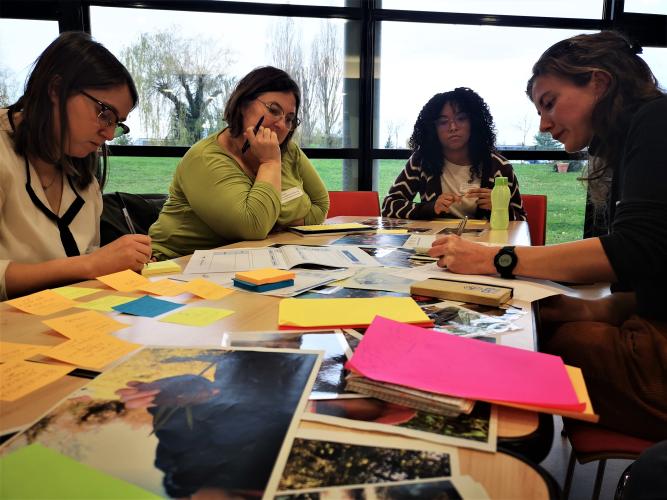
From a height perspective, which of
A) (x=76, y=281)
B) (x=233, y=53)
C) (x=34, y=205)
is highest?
(x=233, y=53)

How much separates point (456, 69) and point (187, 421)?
408 centimetres

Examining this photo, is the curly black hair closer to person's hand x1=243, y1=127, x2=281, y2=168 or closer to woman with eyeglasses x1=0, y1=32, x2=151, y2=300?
person's hand x1=243, y1=127, x2=281, y2=168

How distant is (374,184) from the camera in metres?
4.06

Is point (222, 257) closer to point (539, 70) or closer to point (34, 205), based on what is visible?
point (34, 205)

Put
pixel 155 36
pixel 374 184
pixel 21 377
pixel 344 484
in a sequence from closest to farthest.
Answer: pixel 344 484
pixel 21 377
pixel 155 36
pixel 374 184

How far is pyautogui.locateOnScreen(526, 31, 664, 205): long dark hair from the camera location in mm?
1268

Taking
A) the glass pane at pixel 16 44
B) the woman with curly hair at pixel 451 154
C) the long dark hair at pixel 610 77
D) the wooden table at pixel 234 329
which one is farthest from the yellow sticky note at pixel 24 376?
the glass pane at pixel 16 44

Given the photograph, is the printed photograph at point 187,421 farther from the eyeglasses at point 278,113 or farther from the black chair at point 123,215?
the eyeglasses at point 278,113

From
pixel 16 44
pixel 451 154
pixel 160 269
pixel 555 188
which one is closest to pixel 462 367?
pixel 160 269

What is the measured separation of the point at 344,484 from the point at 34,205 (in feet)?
4.19

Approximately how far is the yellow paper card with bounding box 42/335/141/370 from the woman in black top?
0.80 metres

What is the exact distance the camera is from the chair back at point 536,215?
2.80 metres

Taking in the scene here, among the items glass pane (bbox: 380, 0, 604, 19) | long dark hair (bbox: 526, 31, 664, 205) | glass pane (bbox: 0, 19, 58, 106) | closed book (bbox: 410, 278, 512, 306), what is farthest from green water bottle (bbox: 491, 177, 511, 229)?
glass pane (bbox: 0, 19, 58, 106)

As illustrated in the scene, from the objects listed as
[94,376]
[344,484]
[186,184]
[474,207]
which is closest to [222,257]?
[186,184]
